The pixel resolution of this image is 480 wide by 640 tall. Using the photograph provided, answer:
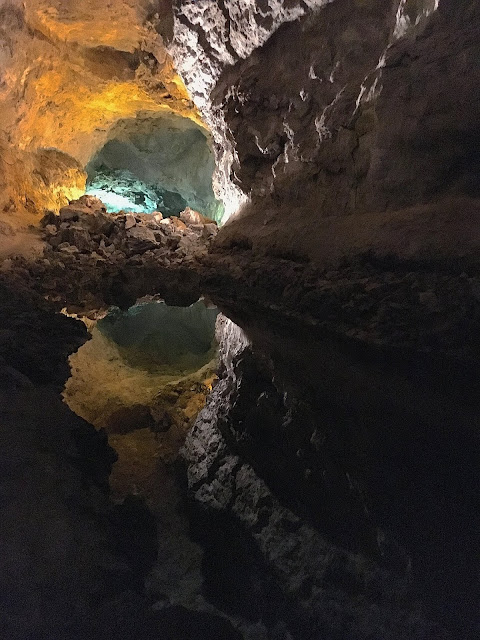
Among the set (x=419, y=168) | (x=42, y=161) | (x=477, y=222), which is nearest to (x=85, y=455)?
(x=477, y=222)

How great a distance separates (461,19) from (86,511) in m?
3.67

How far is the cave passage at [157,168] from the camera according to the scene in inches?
400

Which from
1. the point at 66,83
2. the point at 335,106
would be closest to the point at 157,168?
the point at 66,83

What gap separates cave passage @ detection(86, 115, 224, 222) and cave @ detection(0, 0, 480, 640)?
3852 mm

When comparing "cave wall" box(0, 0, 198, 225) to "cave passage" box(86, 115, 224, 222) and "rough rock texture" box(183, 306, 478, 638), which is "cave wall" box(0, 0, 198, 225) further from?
"rough rock texture" box(183, 306, 478, 638)

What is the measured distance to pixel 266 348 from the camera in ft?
9.27

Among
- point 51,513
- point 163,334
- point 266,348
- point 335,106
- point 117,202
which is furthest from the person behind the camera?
point 117,202

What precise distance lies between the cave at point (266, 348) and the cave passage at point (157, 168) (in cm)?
385

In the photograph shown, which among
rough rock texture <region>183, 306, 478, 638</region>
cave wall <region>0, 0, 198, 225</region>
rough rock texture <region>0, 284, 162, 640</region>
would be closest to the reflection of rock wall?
cave wall <region>0, 0, 198, 225</region>

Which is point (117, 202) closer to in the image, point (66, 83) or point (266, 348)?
point (66, 83)

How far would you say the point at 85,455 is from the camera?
2326mm

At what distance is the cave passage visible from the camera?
1017 cm

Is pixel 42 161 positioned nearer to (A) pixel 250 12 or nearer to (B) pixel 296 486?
(A) pixel 250 12

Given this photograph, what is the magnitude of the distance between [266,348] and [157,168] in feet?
32.2
